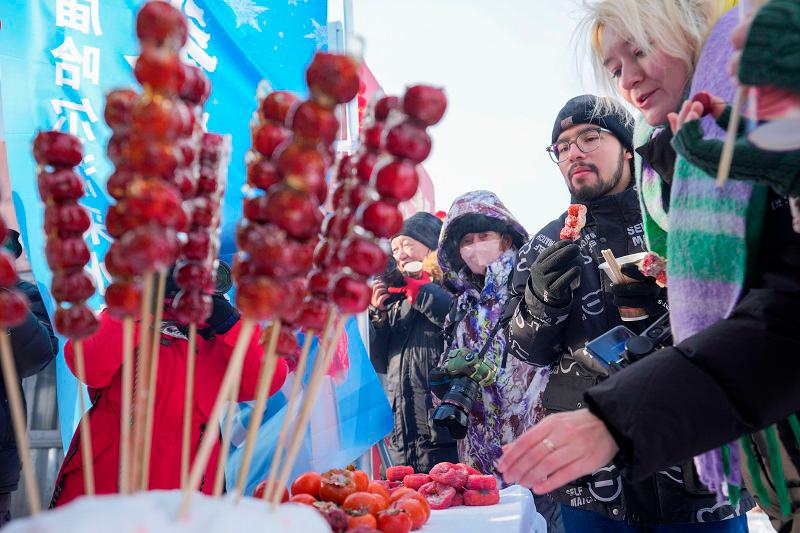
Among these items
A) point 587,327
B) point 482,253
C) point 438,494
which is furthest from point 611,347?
point 482,253

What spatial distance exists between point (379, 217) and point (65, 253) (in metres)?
0.43

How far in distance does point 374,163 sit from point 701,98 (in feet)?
2.32

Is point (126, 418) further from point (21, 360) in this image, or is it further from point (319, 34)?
point (319, 34)

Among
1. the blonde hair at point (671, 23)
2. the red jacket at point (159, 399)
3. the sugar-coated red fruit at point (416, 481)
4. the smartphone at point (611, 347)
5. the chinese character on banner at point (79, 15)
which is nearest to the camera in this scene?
the blonde hair at point (671, 23)

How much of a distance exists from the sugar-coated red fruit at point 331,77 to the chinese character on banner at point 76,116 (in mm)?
2076

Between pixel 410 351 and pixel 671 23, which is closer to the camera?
pixel 671 23

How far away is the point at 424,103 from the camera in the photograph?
883mm

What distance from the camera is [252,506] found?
831 mm

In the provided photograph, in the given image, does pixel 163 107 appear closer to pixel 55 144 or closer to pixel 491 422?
pixel 55 144

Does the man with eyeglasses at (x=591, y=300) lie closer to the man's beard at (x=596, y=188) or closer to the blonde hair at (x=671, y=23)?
the man's beard at (x=596, y=188)

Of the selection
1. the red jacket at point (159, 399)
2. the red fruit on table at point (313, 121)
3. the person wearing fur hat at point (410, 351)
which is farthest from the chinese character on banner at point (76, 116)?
the person wearing fur hat at point (410, 351)

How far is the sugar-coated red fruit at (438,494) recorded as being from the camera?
2236 mm

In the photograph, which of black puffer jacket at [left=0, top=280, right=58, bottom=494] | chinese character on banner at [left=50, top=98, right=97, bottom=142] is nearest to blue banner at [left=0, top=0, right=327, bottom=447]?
chinese character on banner at [left=50, top=98, right=97, bottom=142]

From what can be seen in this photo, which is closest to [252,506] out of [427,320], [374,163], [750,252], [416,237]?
[374,163]
